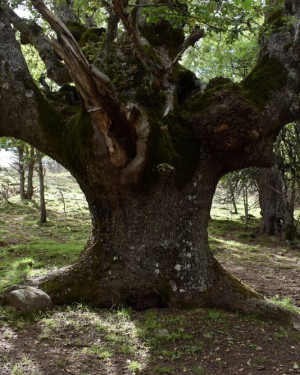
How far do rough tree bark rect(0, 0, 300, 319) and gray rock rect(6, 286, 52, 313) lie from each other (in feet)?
0.90

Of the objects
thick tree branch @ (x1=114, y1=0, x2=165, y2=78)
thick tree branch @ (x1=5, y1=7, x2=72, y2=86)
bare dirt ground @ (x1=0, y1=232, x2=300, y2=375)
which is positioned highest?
thick tree branch @ (x1=5, y1=7, x2=72, y2=86)

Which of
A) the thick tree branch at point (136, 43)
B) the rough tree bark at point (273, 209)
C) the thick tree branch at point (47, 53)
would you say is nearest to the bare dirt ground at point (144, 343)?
the thick tree branch at point (136, 43)

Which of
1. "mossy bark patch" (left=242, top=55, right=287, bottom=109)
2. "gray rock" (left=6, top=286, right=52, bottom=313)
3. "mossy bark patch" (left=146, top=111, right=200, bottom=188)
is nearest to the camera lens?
"gray rock" (left=6, top=286, right=52, bottom=313)

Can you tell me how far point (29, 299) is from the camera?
5.01 m

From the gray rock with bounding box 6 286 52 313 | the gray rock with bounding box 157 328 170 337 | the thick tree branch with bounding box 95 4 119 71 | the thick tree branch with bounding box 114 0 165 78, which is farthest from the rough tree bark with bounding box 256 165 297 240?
the gray rock with bounding box 6 286 52 313

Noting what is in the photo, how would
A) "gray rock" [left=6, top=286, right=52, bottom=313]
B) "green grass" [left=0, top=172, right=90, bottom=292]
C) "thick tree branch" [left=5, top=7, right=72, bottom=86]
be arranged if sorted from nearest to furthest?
1. "gray rock" [left=6, top=286, right=52, bottom=313]
2. "thick tree branch" [left=5, top=7, right=72, bottom=86]
3. "green grass" [left=0, top=172, right=90, bottom=292]

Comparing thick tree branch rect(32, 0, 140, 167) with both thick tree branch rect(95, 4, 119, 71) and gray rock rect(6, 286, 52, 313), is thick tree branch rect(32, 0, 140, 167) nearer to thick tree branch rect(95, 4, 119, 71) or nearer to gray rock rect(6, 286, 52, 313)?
thick tree branch rect(95, 4, 119, 71)

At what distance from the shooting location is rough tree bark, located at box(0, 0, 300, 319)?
5.25m

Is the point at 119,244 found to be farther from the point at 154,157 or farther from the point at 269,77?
the point at 269,77

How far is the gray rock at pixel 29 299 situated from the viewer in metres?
4.93

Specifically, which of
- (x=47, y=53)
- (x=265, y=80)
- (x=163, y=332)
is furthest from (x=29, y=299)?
(x=47, y=53)

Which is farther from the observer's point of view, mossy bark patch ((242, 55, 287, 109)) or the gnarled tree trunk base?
mossy bark patch ((242, 55, 287, 109))

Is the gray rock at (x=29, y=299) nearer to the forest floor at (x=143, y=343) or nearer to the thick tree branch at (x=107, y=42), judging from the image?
the forest floor at (x=143, y=343)

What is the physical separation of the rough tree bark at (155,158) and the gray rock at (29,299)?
275mm
